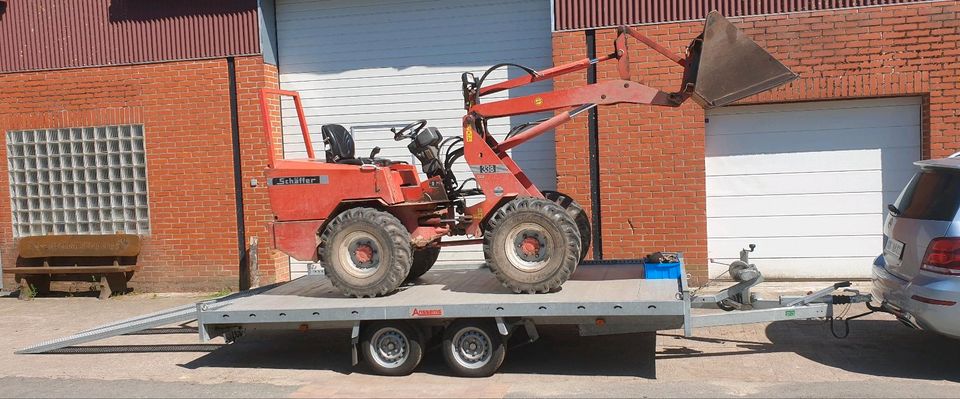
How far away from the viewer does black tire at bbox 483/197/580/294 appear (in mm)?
7188

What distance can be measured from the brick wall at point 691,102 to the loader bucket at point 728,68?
357 centimetres

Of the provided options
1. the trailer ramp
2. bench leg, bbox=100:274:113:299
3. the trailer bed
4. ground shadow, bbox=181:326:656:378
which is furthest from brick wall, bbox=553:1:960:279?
bench leg, bbox=100:274:113:299

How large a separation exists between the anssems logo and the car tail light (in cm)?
380

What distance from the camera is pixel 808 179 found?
11.0m

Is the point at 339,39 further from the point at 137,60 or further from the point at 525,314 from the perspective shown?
the point at 525,314

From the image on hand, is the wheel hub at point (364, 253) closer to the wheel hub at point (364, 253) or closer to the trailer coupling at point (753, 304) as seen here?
the wheel hub at point (364, 253)

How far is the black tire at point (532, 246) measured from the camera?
7188 mm

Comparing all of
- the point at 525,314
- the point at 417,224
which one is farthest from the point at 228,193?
the point at 525,314

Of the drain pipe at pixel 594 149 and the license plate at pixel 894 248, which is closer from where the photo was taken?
the license plate at pixel 894 248

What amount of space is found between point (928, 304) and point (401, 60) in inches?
305

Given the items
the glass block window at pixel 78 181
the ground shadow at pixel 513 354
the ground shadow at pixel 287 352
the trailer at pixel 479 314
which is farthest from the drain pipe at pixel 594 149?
the glass block window at pixel 78 181

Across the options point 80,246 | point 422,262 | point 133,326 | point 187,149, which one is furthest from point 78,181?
point 422,262

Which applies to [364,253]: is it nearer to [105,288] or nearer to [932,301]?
[932,301]

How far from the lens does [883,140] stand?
10.7 metres
